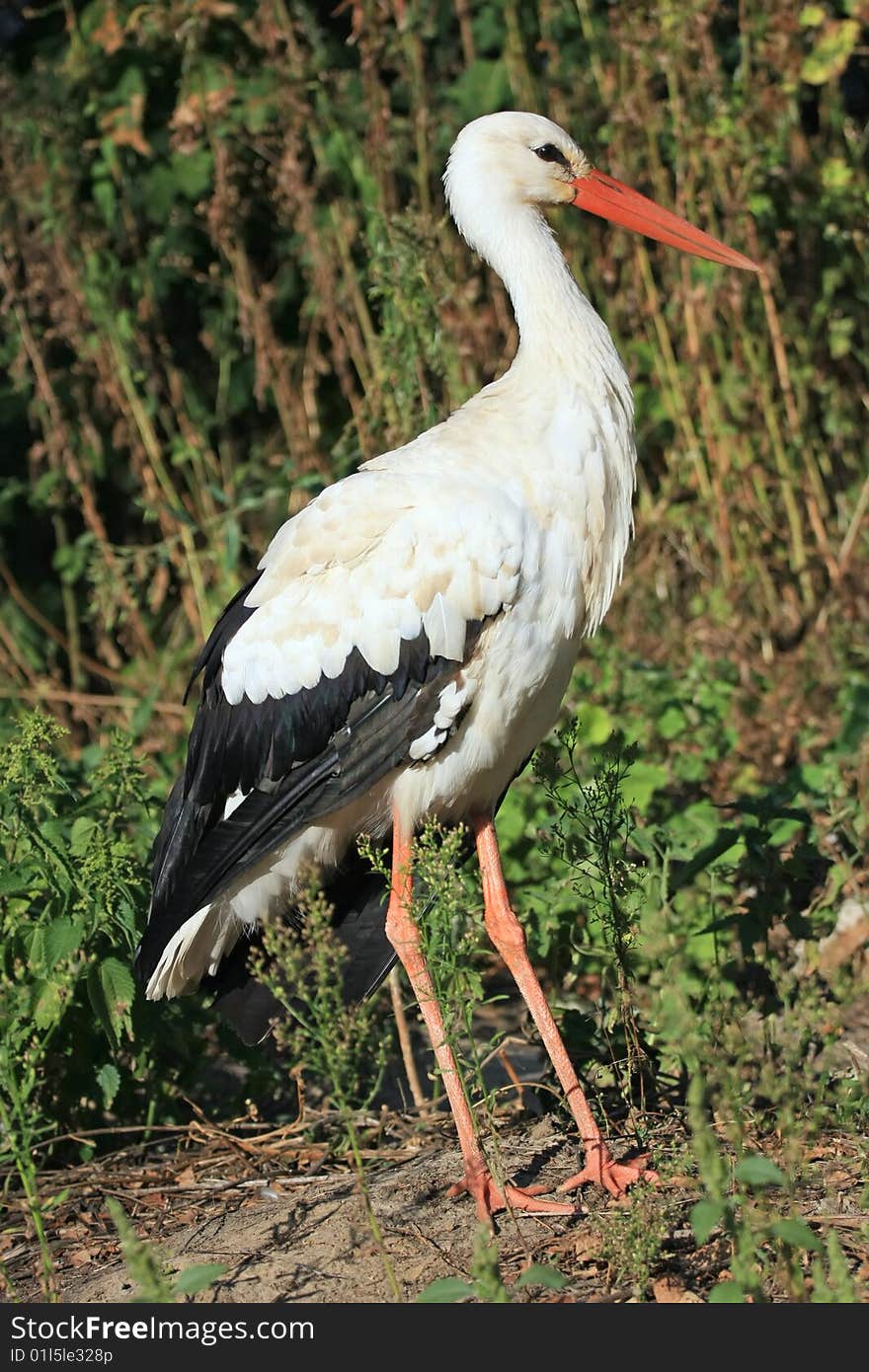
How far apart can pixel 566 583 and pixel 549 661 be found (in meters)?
0.16

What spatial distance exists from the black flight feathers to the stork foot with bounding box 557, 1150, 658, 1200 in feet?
2.93

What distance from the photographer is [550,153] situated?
3809 mm

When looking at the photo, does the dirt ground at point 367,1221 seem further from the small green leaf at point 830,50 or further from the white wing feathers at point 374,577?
the small green leaf at point 830,50

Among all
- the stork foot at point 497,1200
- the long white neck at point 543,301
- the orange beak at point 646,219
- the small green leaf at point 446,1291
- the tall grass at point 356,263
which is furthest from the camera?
the tall grass at point 356,263

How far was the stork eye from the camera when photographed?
12.4 feet

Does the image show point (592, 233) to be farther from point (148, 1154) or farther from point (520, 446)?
point (148, 1154)

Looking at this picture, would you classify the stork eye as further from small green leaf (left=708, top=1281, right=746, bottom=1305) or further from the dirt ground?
small green leaf (left=708, top=1281, right=746, bottom=1305)

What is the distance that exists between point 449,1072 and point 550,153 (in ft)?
6.77

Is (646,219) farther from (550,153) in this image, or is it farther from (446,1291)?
(446,1291)

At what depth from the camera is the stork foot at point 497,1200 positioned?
3271mm

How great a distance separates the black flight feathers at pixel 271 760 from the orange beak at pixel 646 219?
125 centimetres

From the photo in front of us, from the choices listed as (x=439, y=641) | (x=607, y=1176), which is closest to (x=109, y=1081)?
(x=607, y=1176)

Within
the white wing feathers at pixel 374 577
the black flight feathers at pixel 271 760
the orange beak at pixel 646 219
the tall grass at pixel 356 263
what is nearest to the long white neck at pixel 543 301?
the orange beak at pixel 646 219

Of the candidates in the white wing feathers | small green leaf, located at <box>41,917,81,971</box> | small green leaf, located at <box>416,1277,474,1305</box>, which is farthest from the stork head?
small green leaf, located at <box>416,1277,474,1305</box>
